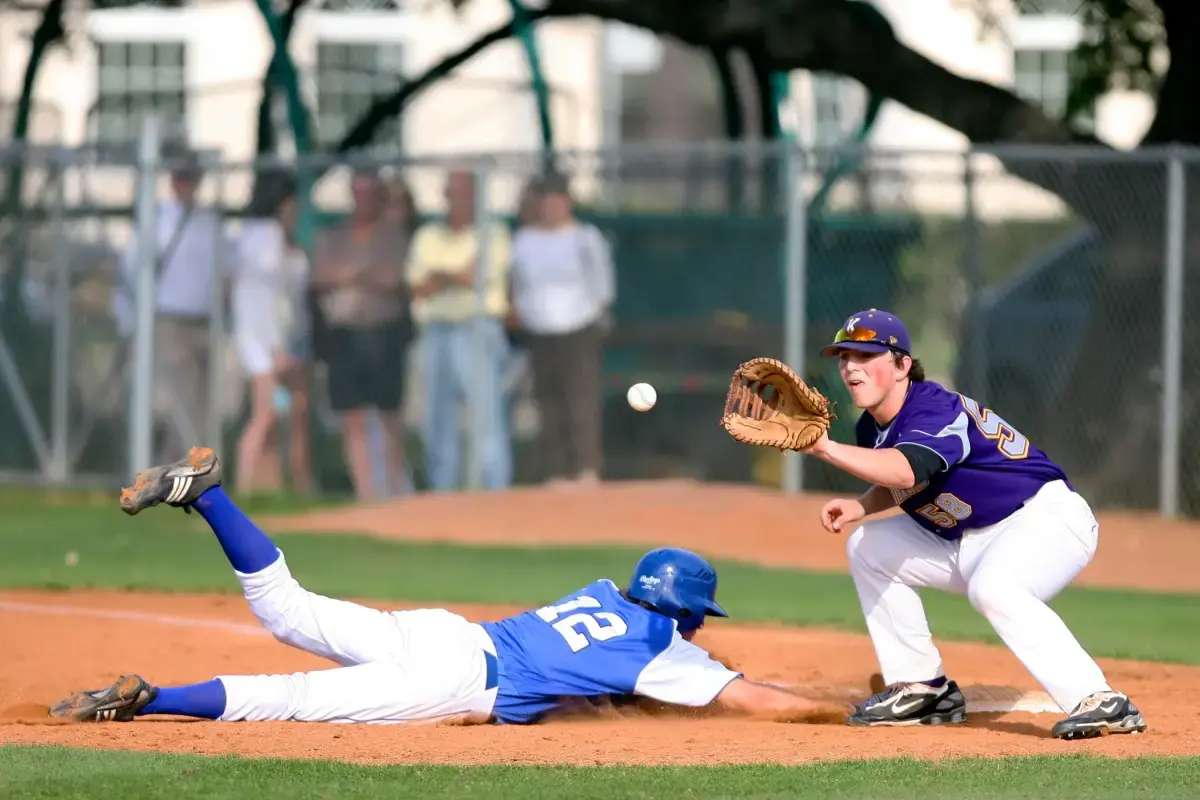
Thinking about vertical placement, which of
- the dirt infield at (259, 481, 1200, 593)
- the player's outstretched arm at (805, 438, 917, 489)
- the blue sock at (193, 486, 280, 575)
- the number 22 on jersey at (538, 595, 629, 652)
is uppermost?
the player's outstretched arm at (805, 438, 917, 489)

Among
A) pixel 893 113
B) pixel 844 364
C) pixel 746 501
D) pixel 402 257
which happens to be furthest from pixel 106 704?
pixel 893 113

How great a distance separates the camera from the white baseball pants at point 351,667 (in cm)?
620

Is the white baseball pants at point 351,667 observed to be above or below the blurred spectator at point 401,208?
below

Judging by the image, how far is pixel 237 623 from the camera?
30.3 ft

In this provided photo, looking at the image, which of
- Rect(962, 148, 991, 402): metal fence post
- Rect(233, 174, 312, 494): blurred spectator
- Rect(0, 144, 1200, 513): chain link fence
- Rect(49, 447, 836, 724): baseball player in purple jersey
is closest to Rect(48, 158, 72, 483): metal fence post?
Rect(0, 144, 1200, 513): chain link fence

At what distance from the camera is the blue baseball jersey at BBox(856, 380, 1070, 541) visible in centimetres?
643

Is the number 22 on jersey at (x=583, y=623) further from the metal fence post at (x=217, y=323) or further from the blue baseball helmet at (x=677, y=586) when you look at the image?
the metal fence post at (x=217, y=323)

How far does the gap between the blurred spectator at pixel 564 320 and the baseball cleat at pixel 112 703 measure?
877cm

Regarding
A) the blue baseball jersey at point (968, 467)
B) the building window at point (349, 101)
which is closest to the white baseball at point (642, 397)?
the blue baseball jersey at point (968, 467)

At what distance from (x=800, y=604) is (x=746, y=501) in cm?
334

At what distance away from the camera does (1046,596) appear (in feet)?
21.2

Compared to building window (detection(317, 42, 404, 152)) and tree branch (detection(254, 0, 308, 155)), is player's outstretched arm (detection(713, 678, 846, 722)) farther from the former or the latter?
building window (detection(317, 42, 404, 152))

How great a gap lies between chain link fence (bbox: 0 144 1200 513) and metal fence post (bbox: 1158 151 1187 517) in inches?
0.8

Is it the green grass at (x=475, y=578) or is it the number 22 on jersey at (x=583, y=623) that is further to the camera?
the green grass at (x=475, y=578)
